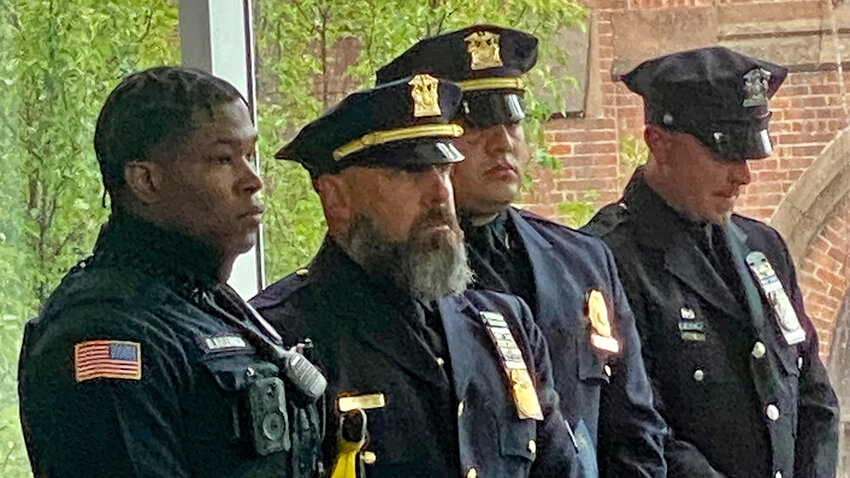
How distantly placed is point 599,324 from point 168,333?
0.88 m

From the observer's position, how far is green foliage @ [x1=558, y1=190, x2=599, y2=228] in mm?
3688

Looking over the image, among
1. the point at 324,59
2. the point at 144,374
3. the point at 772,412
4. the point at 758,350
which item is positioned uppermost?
the point at 324,59

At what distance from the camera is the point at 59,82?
364 centimetres

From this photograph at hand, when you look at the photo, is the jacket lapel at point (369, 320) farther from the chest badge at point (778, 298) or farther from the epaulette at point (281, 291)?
the chest badge at point (778, 298)

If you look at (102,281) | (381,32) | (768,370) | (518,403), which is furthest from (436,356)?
(381,32)

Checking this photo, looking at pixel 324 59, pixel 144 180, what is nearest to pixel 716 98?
pixel 324 59

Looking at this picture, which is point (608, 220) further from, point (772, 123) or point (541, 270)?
point (772, 123)

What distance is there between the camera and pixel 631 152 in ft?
12.2

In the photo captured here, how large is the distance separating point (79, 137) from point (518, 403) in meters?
1.64

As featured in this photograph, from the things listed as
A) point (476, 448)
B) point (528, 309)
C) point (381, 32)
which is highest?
point (381, 32)

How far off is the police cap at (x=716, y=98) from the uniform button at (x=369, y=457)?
2.99ft

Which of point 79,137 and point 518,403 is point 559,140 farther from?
point 518,403

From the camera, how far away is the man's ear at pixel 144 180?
2.05 metres

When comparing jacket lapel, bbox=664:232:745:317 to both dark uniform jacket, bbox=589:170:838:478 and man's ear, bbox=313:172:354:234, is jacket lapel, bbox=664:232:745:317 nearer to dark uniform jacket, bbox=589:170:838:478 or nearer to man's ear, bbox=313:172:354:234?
dark uniform jacket, bbox=589:170:838:478
